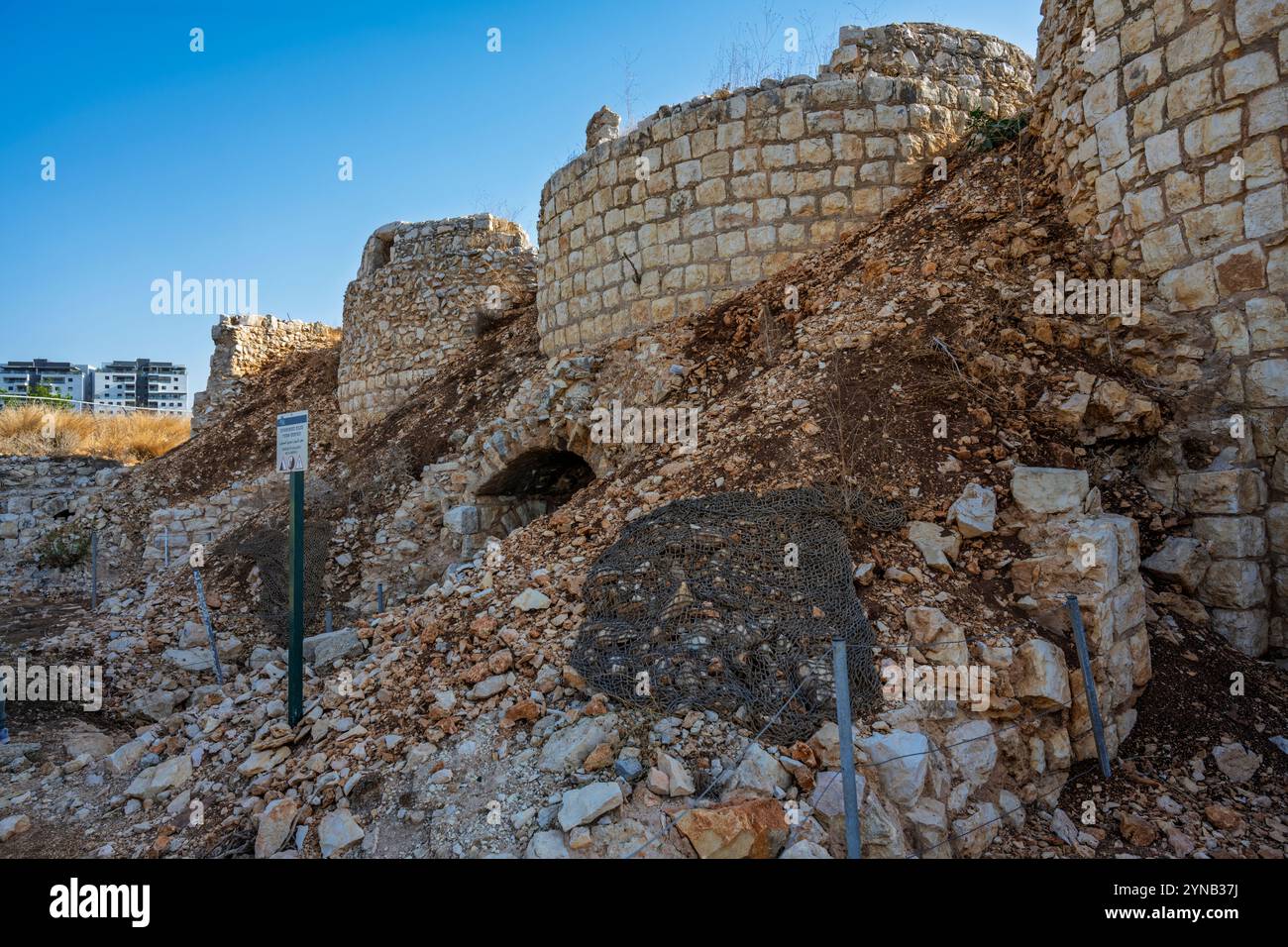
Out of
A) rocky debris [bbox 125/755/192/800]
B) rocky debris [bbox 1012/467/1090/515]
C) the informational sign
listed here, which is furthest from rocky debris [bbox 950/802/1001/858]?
the informational sign

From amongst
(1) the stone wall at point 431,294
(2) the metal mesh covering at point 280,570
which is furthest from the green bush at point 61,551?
(2) the metal mesh covering at point 280,570

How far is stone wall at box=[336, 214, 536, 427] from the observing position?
11.8 metres

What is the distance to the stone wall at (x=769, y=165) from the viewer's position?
675 cm

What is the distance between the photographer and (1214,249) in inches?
170

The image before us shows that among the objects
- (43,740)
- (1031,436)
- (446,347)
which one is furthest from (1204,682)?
(446,347)

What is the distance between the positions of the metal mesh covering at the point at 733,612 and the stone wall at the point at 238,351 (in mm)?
13975

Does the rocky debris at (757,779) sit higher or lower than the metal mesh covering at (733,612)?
lower

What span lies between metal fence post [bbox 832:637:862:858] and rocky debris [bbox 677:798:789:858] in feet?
0.88

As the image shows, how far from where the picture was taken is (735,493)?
4.49 m

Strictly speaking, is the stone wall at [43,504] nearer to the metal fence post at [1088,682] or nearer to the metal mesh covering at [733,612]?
the metal mesh covering at [733,612]

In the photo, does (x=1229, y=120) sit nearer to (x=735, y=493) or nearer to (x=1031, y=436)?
(x=1031, y=436)

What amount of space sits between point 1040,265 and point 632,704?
14.7 feet

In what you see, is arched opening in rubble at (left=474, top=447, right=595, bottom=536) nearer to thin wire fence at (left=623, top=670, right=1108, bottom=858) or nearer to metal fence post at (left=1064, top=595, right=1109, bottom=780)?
thin wire fence at (left=623, top=670, right=1108, bottom=858)
